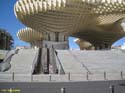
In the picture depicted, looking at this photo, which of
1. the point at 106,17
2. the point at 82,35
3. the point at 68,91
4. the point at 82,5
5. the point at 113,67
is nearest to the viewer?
the point at 68,91

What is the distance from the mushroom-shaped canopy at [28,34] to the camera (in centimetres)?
7519

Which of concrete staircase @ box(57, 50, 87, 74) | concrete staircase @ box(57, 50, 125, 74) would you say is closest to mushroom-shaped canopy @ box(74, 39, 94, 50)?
concrete staircase @ box(57, 50, 125, 74)

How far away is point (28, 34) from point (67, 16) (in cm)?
2377

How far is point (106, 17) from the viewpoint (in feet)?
185

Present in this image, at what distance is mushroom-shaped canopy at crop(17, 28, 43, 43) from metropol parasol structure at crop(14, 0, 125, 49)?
15.8 m

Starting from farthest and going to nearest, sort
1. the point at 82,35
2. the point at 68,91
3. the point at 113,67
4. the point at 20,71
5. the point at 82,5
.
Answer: the point at 82,35 → the point at 82,5 → the point at 113,67 → the point at 20,71 → the point at 68,91

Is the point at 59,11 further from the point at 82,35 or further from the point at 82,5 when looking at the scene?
the point at 82,35

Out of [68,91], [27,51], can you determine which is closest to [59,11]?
[27,51]

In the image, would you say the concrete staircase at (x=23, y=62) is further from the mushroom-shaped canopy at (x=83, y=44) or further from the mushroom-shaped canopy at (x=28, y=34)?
the mushroom-shaped canopy at (x=83, y=44)

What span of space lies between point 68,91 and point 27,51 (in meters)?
22.9

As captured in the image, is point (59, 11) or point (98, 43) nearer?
point (59, 11)

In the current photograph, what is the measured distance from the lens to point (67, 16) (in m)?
54.6

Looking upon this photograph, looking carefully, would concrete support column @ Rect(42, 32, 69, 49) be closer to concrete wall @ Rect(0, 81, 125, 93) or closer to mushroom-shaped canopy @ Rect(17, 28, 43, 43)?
mushroom-shaped canopy @ Rect(17, 28, 43, 43)

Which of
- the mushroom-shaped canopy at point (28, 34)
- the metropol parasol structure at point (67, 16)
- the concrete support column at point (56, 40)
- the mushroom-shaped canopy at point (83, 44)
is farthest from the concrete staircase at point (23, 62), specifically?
the mushroom-shaped canopy at point (83, 44)
